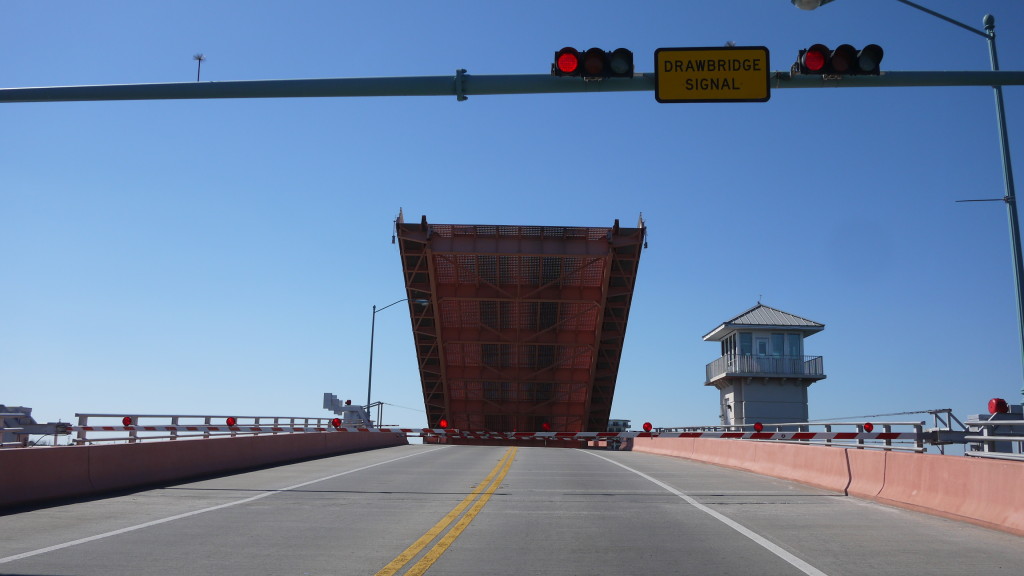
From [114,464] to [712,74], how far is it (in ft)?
36.7

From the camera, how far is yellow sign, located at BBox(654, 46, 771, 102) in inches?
407

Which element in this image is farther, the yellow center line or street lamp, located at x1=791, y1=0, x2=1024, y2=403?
street lamp, located at x1=791, y1=0, x2=1024, y2=403

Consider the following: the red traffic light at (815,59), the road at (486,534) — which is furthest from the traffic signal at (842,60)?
the road at (486,534)

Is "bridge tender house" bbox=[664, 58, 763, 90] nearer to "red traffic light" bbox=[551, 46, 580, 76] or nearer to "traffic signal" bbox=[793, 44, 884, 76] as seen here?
"traffic signal" bbox=[793, 44, 884, 76]

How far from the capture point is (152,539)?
28.3 ft

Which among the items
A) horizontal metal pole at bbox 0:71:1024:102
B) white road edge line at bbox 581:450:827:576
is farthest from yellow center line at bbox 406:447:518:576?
→ horizontal metal pole at bbox 0:71:1024:102

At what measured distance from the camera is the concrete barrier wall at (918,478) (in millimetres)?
9578

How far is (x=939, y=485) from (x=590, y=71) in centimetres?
696

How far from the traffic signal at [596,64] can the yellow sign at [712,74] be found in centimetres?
41

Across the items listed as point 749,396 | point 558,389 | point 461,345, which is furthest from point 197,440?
point 749,396

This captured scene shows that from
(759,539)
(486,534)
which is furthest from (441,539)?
(759,539)

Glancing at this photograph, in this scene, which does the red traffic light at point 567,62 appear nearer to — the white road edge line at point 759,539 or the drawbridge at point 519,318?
the white road edge line at point 759,539

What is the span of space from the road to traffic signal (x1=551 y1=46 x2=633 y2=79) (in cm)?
532

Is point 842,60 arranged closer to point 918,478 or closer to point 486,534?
point 918,478
